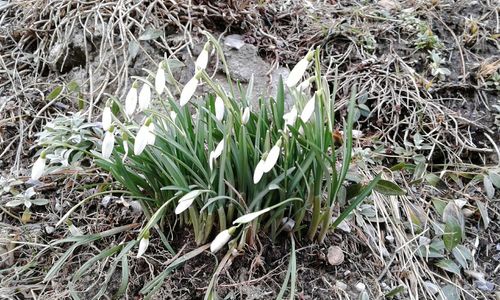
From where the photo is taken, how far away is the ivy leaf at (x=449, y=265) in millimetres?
1654

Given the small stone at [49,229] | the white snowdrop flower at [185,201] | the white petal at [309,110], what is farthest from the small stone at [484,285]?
the small stone at [49,229]

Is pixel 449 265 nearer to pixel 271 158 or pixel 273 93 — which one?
pixel 271 158

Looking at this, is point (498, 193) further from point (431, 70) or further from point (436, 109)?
point (431, 70)

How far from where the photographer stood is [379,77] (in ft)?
7.29

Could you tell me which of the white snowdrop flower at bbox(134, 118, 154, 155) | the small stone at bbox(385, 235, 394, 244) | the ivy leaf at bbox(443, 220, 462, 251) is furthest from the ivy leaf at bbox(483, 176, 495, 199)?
the white snowdrop flower at bbox(134, 118, 154, 155)

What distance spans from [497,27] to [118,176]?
6.14 ft

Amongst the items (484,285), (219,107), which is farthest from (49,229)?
(484,285)

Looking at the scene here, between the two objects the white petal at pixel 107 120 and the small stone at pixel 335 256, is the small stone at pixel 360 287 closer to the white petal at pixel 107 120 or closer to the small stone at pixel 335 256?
the small stone at pixel 335 256

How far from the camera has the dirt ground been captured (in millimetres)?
1546

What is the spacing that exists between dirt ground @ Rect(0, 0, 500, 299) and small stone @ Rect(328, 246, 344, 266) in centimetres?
1

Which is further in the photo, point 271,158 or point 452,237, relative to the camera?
point 452,237

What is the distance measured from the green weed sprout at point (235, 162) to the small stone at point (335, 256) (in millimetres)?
82

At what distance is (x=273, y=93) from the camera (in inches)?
83.9

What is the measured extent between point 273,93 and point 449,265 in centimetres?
90
